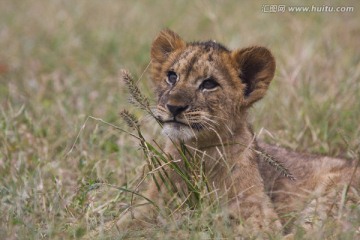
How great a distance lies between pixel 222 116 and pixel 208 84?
29cm

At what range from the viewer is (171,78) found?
6.77 m

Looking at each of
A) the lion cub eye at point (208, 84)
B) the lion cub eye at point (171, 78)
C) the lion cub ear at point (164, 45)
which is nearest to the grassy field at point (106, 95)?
the lion cub eye at point (171, 78)

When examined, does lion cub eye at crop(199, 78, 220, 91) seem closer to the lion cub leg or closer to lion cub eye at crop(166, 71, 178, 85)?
lion cub eye at crop(166, 71, 178, 85)

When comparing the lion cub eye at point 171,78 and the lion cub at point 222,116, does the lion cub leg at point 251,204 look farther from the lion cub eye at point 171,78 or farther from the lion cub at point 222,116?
the lion cub eye at point 171,78

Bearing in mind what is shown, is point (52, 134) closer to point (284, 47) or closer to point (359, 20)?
point (284, 47)

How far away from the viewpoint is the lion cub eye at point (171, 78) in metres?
6.71

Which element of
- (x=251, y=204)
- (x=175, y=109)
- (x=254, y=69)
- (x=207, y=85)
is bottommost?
(x=251, y=204)

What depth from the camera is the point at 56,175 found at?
7.27 m

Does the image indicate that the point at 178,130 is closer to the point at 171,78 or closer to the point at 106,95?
the point at 171,78

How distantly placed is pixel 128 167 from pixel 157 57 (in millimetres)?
1164

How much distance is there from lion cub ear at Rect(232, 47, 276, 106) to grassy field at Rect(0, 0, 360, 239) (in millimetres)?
742

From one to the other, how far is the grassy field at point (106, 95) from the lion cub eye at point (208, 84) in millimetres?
509

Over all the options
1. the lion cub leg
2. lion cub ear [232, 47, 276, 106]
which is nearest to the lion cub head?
lion cub ear [232, 47, 276, 106]

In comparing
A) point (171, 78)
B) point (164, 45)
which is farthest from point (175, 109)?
point (164, 45)
